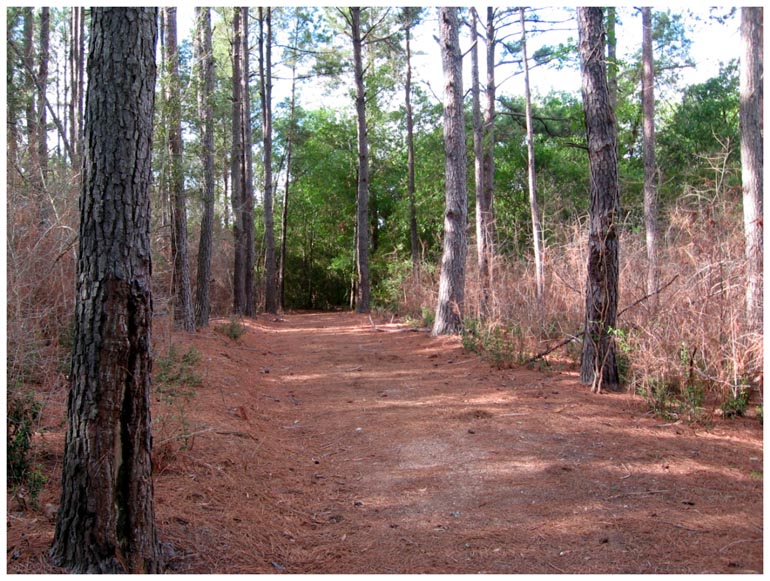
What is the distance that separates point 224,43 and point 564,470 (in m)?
19.2

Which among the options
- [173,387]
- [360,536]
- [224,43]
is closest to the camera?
[360,536]

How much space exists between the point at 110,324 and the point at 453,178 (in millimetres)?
9275

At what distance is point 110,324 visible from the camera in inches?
115

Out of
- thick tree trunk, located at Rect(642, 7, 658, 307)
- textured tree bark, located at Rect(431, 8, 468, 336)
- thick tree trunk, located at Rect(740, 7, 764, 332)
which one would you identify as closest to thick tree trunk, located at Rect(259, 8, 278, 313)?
textured tree bark, located at Rect(431, 8, 468, 336)

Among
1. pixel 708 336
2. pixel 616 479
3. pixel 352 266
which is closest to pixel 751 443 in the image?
pixel 708 336

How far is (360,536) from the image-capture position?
12.2 ft

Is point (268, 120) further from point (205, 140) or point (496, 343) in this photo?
point (496, 343)

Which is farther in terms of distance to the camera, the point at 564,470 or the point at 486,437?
the point at 486,437

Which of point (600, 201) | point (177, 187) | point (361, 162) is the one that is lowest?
point (600, 201)

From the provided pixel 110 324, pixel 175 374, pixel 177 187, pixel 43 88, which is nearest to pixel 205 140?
pixel 177 187

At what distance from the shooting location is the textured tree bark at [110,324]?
9.58 feet

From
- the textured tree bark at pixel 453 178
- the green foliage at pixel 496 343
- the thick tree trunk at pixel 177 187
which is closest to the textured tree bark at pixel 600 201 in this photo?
the green foliage at pixel 496 343

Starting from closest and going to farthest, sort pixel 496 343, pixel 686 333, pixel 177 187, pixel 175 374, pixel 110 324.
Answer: pixel 110 324 < pixel 686 333 < pixel 175 374 < pixel 496 343 < pixel 177 187

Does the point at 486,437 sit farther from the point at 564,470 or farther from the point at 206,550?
the point at 206,550
